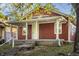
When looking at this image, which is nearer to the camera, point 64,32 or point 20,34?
point 64,32

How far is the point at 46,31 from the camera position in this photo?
5629mm

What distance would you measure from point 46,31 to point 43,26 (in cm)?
11

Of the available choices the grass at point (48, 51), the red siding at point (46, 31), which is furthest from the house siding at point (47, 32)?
the grass at point (48, 51)

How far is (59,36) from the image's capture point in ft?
18.3

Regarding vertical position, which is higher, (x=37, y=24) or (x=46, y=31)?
(x=37, y=24)

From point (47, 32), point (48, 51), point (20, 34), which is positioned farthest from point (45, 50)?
point (20, 34)

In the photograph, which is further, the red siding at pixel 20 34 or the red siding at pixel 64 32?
the red siding at pixel 20 34

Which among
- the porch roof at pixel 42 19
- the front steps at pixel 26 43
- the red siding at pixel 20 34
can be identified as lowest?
the front steps at pixel 26 43

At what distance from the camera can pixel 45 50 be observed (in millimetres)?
5621

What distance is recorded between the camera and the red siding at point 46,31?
5605mm

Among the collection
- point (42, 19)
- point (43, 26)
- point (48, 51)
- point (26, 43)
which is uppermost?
point (42, 19)

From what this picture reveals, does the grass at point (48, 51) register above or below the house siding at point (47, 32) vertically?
below

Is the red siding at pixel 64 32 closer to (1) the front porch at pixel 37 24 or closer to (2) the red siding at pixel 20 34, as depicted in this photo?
(1) the front porch at pixel 37 24

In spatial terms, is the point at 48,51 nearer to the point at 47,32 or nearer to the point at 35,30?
the point at 47,32
